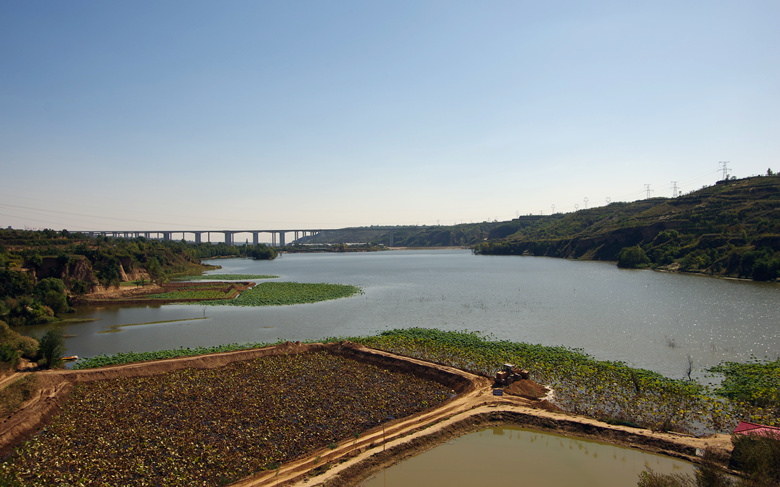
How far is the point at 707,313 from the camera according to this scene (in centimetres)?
4322

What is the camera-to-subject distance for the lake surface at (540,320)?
3272 cm

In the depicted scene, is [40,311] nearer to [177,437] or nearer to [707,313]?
[177,437]

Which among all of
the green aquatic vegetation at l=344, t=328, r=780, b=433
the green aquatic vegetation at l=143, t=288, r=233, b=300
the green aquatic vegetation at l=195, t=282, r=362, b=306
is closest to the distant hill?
the green aquatic vegetation at l=344, t=328, r=780, b=433

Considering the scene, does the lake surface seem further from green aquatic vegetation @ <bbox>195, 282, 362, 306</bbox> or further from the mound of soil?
the mound of soil

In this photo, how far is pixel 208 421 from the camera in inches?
727

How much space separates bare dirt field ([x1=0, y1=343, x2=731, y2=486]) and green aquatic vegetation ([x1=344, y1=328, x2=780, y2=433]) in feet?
4.75

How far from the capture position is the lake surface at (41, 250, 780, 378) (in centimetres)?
3272

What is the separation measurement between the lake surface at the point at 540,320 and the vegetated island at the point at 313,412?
21.2 feet

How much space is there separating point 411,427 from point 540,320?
29.4 meters

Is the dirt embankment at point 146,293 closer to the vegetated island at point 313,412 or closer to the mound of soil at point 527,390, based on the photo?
the vegetated island at point 313,412

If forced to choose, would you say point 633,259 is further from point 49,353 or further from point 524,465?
point 49,353

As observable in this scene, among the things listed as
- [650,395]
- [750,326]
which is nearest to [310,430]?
[650,395]

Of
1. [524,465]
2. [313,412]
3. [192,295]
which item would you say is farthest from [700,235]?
[192,295]

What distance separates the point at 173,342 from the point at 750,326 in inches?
2001
